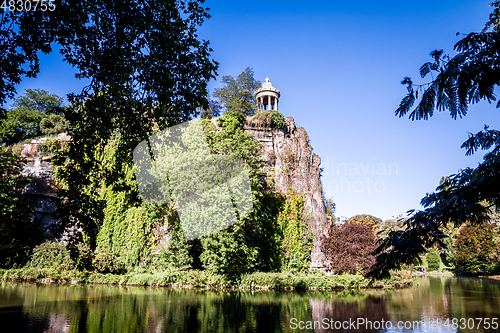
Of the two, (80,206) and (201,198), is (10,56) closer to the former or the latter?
(80,206)

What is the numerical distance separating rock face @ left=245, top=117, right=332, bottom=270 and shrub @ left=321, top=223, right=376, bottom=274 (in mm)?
748

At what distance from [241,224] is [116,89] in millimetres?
14427

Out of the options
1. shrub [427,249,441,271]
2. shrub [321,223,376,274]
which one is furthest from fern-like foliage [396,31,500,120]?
shrub [427,249,441,271]

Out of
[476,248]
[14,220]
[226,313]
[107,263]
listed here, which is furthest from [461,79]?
[476,248]

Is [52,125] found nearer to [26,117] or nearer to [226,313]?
[26,117]

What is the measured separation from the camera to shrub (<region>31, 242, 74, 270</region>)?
22156 millimetres

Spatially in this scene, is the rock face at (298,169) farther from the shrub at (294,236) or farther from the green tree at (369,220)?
the green tree at (369,220)

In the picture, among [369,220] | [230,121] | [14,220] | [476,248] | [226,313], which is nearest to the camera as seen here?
[226,313]

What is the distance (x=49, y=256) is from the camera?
22547mm

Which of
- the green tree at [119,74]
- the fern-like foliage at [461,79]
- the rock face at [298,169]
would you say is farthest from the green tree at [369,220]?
the fern-like foliage at [461,79]

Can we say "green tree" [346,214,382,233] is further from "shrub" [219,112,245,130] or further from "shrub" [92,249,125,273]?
"shrub" [92,249,125,273]

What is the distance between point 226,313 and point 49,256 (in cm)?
1772

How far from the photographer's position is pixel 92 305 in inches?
499

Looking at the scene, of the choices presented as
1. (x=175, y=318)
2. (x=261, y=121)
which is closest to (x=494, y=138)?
(x=175, y=318)
